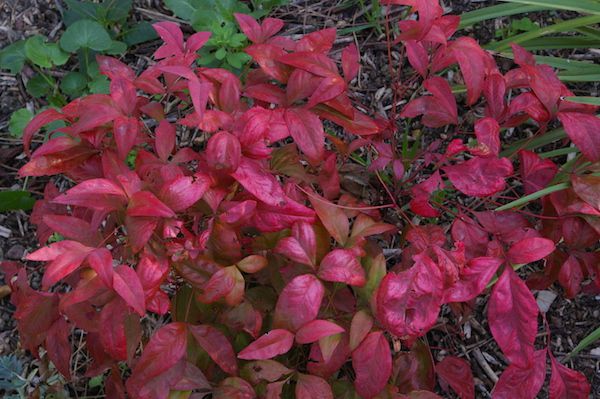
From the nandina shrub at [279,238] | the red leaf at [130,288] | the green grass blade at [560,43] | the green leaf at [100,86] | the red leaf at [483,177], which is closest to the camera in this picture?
the red leaf at [130,288]

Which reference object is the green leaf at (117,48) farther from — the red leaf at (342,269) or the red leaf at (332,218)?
the red leaf at (342,269)

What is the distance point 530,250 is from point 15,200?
1.50 m

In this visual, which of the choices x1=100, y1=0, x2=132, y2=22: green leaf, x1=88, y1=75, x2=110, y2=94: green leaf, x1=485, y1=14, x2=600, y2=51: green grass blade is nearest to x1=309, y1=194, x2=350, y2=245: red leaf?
x1=485, y1=14, x2=600, y2=51: green grass blade

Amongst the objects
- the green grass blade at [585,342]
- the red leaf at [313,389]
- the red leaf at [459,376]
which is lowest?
the green grass blade at [585,342]

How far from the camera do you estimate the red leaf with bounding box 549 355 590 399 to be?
134 cm

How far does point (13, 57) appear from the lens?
220cm

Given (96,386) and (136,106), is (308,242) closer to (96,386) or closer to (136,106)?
(136,106)

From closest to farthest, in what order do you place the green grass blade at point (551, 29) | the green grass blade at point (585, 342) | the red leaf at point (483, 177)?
1. the red leaf at point (483, 177)
2. the green grass blade at point (585, 342)
3. the green grass blade at point (551, 29)

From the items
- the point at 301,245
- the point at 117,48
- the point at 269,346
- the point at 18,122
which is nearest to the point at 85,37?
the point at 117,48

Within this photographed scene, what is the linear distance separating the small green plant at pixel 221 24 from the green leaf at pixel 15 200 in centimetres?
67

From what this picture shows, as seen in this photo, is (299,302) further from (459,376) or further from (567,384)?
(567,384)

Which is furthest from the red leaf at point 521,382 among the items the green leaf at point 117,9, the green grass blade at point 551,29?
the green leaf at point 117,9

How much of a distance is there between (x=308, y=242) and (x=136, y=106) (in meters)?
0.48

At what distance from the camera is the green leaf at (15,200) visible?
6.55 ft
